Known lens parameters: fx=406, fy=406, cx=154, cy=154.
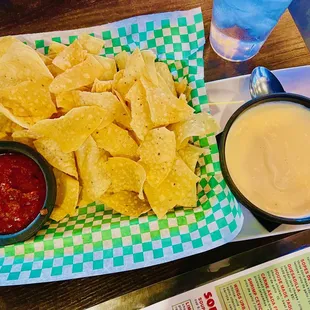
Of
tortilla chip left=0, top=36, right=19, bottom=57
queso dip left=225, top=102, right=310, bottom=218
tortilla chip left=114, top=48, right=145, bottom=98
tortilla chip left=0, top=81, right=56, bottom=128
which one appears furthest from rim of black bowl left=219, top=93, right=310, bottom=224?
tortilla chip left=0, top=36, right=19, bottom=57

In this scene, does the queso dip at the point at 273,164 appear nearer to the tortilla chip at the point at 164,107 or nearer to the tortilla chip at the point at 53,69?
the tortilla chip at the point at 164,107

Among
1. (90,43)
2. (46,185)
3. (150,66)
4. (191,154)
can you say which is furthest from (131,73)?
(46,185)

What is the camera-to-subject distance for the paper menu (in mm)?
1203

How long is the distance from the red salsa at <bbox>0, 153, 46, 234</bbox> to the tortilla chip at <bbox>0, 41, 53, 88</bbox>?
252 mm

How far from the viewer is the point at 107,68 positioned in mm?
1364

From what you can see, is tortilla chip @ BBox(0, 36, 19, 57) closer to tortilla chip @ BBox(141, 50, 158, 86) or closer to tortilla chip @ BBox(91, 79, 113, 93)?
tortilla chip @ BBox(91, 79, 113, 93)

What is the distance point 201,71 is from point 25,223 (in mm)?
748

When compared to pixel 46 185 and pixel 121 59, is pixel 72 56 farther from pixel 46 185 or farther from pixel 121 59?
pixel 46 185

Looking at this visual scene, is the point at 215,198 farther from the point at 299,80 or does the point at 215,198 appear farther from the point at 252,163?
the point at 299,80

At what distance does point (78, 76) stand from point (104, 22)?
1.19 ft

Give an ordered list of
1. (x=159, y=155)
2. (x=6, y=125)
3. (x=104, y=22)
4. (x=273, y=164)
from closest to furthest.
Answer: (x=273, y=164)
(x=159, y=155)
(x=6, y=125)
(x=104, y=22)

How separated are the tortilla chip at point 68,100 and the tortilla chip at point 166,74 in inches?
11.4

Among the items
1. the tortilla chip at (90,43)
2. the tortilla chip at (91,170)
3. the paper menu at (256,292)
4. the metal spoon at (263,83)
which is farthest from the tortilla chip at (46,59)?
the paper menu at (256,292)

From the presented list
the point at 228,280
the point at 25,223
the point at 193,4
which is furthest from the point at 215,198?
the point at 193,4
